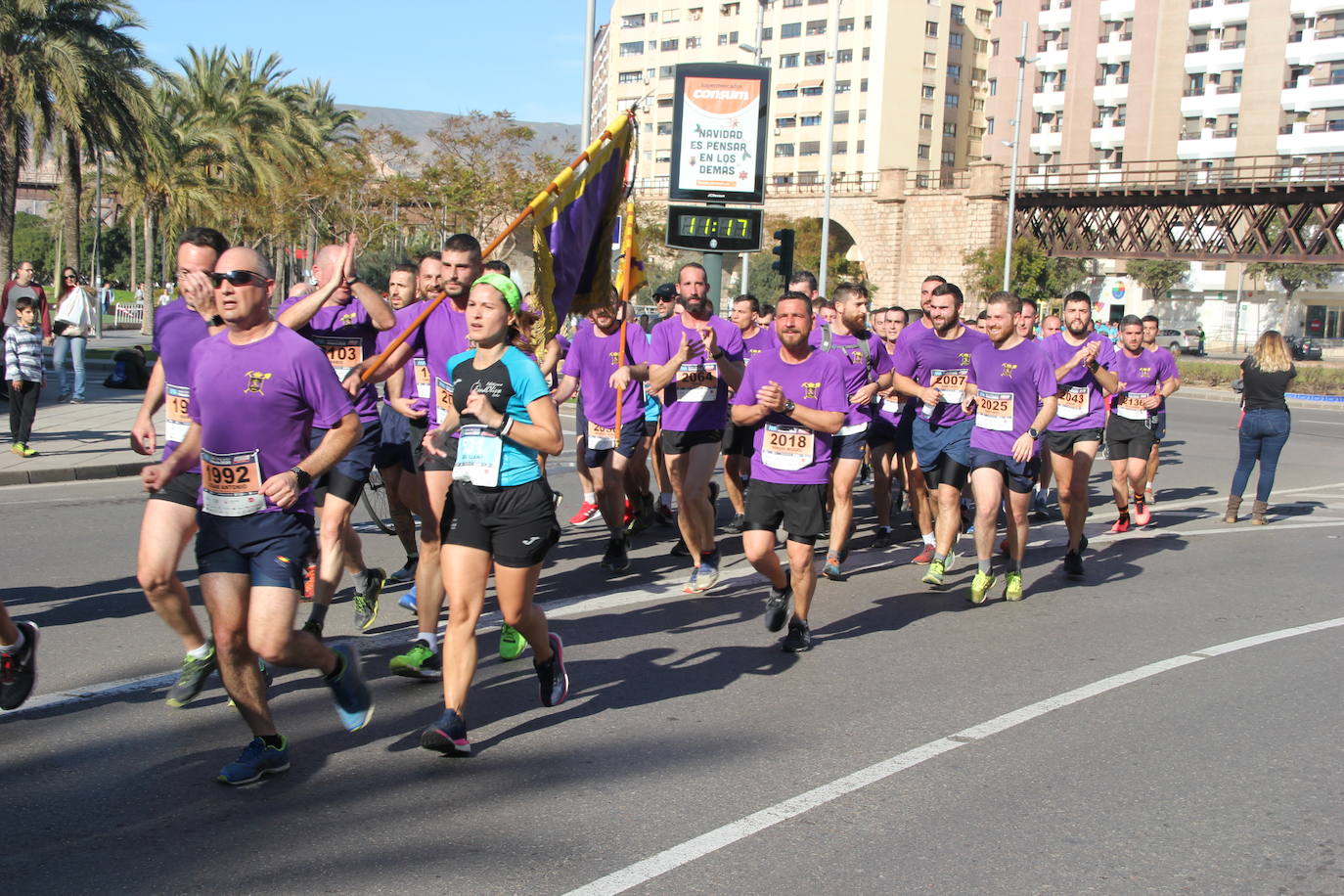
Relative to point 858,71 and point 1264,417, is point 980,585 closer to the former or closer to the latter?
point 1264,417

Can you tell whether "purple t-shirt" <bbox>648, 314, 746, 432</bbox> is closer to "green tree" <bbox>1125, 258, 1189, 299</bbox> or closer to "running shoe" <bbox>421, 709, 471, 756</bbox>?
"running shoe" <bbox>421, 709, 471, 756</bbox>

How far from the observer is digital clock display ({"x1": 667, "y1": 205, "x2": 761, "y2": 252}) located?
51.5 ft

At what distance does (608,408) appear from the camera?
9195 millimetres

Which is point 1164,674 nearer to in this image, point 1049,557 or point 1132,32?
point 1049,557

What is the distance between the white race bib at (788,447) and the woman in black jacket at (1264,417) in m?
7.06

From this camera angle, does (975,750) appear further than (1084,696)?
No

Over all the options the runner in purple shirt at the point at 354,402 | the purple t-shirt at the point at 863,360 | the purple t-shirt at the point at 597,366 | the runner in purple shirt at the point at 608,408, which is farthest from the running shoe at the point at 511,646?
the purple t-shirt at the point at 863,360

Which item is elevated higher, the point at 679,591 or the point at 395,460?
the point at 395,460

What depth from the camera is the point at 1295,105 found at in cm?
7256

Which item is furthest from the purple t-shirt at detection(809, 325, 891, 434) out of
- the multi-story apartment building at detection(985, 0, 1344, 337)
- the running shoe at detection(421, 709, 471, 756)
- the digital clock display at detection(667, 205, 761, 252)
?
the multi-story apartment building at detection(985, 0, 1344, 337)

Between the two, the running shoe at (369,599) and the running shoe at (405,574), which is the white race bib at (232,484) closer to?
the running shoe at (369,599)

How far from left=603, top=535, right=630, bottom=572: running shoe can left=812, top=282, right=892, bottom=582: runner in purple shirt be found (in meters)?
1.47

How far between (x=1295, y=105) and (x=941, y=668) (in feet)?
254

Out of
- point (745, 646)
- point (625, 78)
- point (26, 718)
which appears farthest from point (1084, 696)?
point (625, 78)
